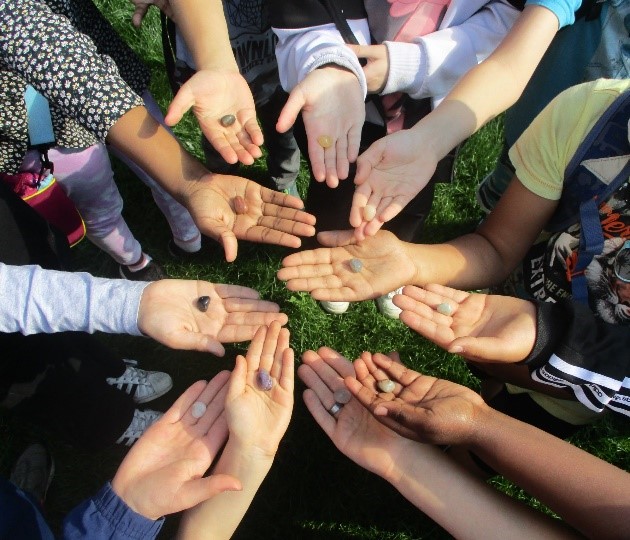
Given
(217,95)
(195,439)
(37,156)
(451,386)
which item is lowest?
(195,439)

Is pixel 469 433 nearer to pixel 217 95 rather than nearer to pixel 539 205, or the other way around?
pixel 539 205

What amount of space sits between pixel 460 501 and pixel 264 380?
2.39 feet

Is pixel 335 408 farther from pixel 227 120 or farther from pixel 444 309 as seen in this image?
pixel 227 120

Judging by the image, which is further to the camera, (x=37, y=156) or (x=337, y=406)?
(x=37, y=156)

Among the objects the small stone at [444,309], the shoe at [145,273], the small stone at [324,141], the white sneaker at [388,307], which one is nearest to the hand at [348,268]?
the small stone at [444,309]

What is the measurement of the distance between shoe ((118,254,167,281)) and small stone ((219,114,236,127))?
1.22 meters

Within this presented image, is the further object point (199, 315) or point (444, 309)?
point (199, 315)

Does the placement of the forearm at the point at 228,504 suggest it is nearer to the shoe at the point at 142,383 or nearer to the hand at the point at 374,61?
the shoe at the point at 142,383

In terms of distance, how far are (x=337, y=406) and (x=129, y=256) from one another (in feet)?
5.02

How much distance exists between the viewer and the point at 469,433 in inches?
64.9

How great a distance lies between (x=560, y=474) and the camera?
153 cm

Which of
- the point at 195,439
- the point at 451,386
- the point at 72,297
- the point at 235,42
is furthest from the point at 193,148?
the point at 451,386

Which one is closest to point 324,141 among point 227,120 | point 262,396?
point 227,120

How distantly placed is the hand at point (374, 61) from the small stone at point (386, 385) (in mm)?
1078
